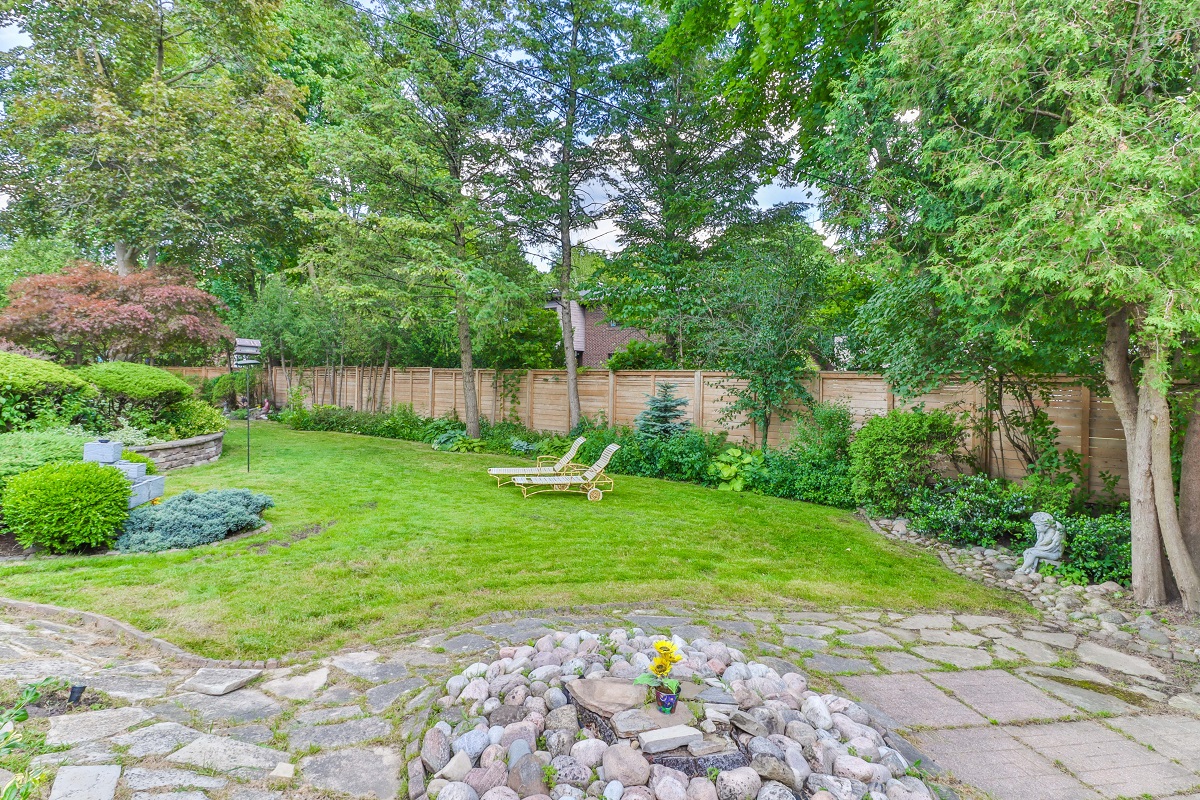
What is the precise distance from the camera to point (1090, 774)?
2072 mm

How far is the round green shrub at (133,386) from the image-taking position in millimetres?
7617

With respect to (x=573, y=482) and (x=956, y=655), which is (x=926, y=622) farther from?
(x=573, y=482)

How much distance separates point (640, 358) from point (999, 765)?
8.77m

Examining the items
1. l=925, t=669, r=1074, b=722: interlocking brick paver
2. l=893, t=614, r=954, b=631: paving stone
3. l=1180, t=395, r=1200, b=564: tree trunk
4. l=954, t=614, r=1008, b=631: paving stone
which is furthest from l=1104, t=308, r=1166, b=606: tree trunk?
l=925, t=669, r=1074, b=722: interlocking brick paver

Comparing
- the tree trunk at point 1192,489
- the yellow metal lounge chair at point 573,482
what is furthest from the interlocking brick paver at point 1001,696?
the yellow metal lounge chair at point 573,482

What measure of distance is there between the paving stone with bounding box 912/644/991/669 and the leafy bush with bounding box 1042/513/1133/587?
1.96 m

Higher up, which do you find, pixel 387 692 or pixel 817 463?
pixel 817 463

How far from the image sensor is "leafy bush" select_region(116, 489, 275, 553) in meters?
4.48

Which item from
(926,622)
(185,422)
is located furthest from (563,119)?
(926,622)

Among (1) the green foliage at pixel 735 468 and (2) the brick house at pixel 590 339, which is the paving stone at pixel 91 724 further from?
(2) the brick house at pixel 590 339

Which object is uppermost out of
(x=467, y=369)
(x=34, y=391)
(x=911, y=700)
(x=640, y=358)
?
(x=640, y=358)

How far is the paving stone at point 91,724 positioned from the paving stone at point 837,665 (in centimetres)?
302

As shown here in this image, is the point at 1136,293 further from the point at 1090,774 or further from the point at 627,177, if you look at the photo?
the point at 627,177

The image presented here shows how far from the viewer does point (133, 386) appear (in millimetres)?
7730
